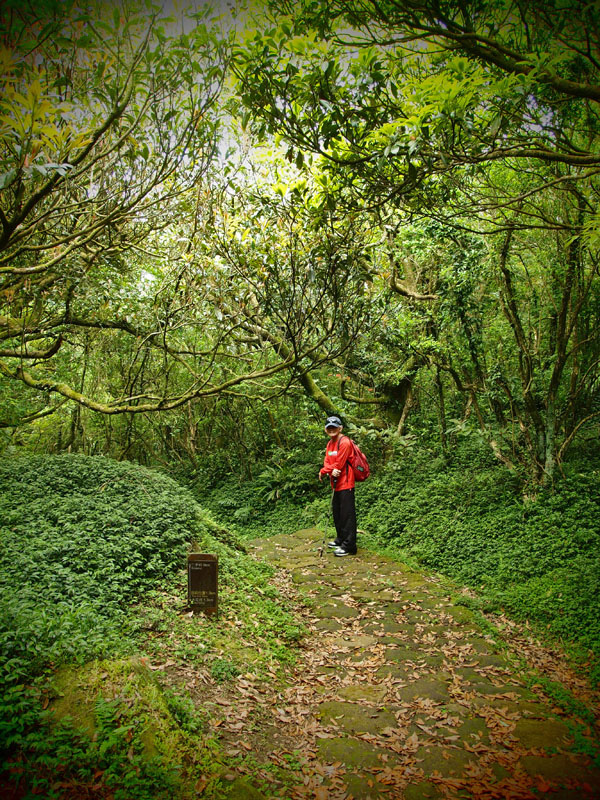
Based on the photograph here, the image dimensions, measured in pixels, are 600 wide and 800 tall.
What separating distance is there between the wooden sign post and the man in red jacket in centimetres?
353

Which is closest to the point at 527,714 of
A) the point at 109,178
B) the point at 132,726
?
the point at 132,726

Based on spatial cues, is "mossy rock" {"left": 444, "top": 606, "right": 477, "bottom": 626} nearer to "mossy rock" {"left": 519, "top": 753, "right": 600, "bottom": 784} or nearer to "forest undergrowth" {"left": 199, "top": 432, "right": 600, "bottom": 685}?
"forest undergrowth" {"left": 199, "top": 432, "right": 600, "bottom": 685}

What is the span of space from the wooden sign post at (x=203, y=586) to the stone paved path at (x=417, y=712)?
119cm

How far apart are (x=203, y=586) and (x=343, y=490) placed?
12.0 feet

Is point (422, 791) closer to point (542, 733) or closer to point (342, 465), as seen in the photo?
point (542, 733)

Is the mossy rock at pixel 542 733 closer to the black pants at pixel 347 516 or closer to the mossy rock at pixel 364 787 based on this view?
the mossy rock at pixel 364 787

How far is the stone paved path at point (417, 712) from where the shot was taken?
3303 mm

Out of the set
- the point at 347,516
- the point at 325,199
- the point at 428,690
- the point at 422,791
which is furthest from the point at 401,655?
the point at 325,199

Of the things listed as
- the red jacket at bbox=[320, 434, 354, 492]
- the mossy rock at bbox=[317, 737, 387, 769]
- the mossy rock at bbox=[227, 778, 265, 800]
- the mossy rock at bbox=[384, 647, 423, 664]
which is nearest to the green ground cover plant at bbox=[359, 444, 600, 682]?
the mossy rock at bbox=[384, 647, 423, 664]

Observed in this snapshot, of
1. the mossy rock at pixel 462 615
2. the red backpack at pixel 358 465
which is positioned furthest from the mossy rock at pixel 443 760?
the red backpack at pixel 358 465

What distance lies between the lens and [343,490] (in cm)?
851

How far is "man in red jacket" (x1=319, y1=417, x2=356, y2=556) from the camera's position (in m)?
8.51

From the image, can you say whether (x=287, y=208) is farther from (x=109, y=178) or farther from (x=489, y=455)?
(x=489, y=455)

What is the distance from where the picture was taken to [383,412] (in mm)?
12648
